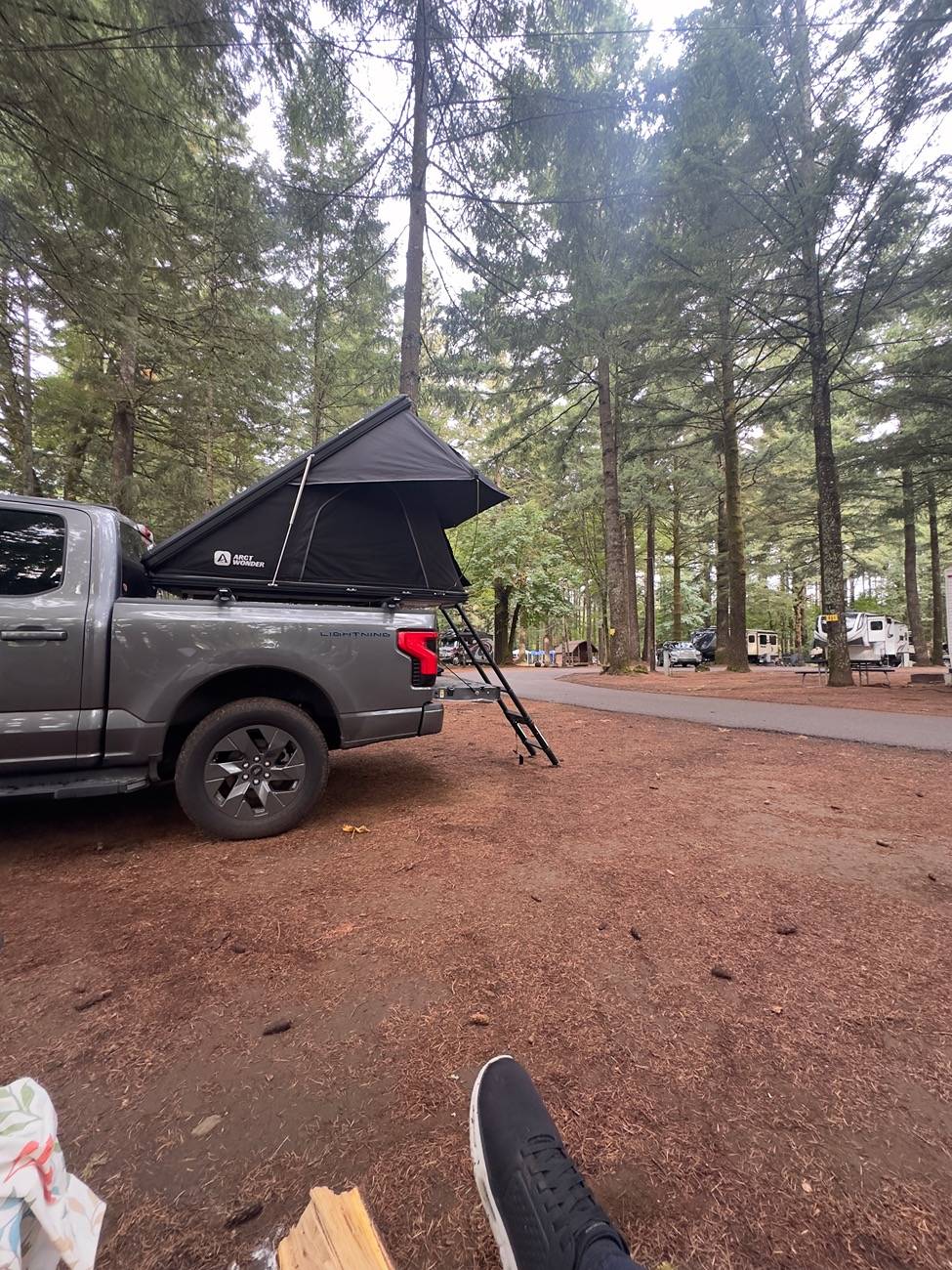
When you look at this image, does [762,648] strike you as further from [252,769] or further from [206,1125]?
[206,1125]

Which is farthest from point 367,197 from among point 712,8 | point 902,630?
point 902,630

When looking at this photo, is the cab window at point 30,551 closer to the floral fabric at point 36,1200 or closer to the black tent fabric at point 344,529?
the black tent fabric at point 344,529

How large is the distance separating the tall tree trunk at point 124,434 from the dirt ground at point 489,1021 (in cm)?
875

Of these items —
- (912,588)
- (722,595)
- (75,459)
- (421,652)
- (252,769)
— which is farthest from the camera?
(722,595)

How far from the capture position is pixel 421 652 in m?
3.62

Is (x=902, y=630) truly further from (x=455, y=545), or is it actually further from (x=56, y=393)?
(x=56, y=393)

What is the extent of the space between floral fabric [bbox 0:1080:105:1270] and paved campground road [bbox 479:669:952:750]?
6.98m

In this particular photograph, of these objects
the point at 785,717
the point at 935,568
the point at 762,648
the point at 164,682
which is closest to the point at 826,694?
the point at 785,717

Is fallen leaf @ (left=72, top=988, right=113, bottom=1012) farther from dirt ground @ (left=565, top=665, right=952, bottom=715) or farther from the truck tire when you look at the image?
dirt ground @ (left=565, top=665, right=952, bottom=715)

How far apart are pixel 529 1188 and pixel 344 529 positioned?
12.2ft

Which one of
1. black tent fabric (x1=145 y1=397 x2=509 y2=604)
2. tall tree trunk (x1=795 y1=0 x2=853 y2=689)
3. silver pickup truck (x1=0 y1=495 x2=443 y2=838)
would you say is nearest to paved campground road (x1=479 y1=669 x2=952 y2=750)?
tall tree trunk (x1=795 y1=0 x2=853 y2=689)

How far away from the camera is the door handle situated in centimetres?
271

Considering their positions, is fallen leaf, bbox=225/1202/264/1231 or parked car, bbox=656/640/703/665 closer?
fallen leaf, bbox=225/1202/264/1231

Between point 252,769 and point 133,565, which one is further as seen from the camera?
point 133,565
